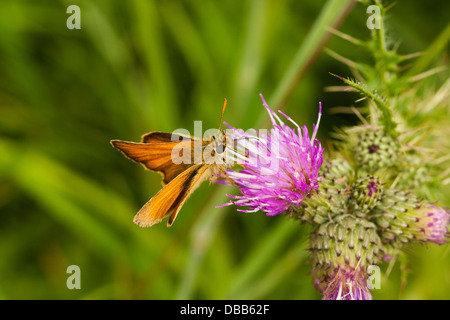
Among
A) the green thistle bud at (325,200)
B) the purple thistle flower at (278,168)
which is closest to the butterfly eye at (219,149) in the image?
the purple thistle flower at (278,168)

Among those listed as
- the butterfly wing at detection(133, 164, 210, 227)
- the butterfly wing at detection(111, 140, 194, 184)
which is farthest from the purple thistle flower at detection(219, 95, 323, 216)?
the butterfly wing at detection(111, 140, 194, 184)

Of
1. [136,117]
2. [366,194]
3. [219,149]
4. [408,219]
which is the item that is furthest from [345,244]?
[136,117]

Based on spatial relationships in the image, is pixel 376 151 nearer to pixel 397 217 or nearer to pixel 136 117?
pixel 397 217

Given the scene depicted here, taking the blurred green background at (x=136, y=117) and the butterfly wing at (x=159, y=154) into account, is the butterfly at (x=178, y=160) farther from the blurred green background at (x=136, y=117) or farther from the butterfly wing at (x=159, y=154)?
the blurred green background at (x=136, y=117)

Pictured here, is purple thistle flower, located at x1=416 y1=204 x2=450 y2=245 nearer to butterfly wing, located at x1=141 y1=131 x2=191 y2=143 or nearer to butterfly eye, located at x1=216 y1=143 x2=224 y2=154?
butterfly eye, located at x1=216 y1=143 x2=224 y2=154

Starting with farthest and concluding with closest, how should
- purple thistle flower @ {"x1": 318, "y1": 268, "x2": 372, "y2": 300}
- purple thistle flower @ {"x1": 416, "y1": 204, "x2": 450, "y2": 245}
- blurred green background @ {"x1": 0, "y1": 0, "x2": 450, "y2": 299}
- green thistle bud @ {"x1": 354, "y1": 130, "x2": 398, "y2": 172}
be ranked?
blurred green background @ {"x1": 0, "y1": 0, "x2": 450, "y2": 299} → green thistle bud @ {"x1": 354, "y1": 130, "x2": 398, "y2": 172} → purple thistle flower @ {"x1": 416, "y1": 204, "x2": 450, "y2": 245} → purple thistle flower @ {"x1": 318, "y1": 268, "x2": 372, "y2": 300}

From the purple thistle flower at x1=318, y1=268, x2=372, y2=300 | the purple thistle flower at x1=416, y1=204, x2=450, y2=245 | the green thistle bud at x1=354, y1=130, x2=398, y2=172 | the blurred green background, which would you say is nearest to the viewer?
the purple thistle flower at x1=318, y1=268, x2=372, y2=300
